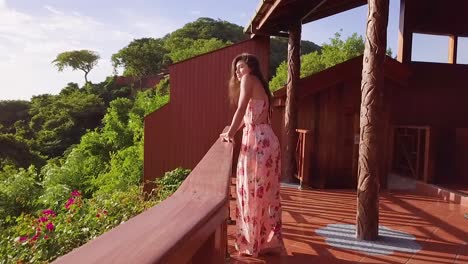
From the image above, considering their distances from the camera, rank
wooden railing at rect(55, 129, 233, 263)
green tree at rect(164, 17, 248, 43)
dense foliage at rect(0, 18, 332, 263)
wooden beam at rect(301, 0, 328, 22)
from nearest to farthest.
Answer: wooden railing at rect(55, 129, 233, 263)
dense foliage at rect(0, 18, 332, 263)
wooden beam at rect(301, 0, 328, 22)
green tree at rect(164, 17, 248, 43)

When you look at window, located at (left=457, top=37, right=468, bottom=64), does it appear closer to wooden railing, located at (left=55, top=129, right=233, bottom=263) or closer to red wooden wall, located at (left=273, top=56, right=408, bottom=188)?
red wooden wall, located at (left=273, top=56, right=408, bottom=188)

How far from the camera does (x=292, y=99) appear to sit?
701 cm

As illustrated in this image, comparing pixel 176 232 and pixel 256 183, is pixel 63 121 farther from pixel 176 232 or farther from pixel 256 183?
pixel 176 232

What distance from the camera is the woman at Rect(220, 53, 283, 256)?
298 centimetres

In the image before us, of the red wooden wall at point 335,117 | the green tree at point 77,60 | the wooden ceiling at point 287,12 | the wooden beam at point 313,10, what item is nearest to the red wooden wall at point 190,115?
the wooden ceiling at point 287,12

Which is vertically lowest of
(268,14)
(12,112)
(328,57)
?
(12,112)

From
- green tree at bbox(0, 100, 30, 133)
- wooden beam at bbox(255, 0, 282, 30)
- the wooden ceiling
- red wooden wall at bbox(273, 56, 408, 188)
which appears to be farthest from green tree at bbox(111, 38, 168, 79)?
red wooden wall at bbox(273, 56, 408, 188)

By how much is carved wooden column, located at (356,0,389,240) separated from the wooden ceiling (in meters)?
2.13

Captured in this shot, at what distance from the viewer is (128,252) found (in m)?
0.57

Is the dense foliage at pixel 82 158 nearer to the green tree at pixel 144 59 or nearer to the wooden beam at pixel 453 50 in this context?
the green tree at pixel 144 59

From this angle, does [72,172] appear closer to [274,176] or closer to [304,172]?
[304,172]

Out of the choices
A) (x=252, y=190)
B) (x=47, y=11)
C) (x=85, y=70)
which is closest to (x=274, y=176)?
(x=252, y=190)

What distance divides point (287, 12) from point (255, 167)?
15.1 feet

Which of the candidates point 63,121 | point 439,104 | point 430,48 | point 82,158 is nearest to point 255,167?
point 439,104
